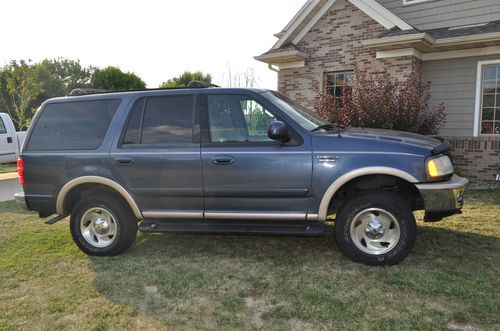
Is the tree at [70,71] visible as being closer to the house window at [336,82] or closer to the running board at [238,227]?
the house window at [336,82]

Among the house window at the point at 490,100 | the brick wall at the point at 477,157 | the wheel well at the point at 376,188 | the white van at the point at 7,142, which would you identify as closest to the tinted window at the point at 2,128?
the white van at the point at 7,142

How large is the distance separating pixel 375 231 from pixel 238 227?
4.74 ft

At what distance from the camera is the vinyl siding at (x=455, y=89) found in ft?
31.8

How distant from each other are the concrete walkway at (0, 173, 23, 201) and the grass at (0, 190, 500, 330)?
4400mm

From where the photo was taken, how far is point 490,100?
31.8ft

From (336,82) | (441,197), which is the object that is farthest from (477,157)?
(441,197)

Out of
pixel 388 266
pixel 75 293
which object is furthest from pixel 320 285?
pixel 75 293

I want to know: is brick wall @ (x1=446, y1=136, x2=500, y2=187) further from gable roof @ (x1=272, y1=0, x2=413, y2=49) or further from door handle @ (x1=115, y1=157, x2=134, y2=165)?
door handle @ (x1=115, y1=157, x2=134, y2=165)

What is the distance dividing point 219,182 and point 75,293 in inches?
68.9

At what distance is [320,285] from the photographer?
3.75m

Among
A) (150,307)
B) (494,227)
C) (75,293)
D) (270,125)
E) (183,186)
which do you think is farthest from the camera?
(494,227)

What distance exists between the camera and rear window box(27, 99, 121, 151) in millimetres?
4660

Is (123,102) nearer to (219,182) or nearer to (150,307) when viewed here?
(219,182)

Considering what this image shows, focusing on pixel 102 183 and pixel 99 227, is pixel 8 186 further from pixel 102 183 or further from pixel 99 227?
pixel 102 183
